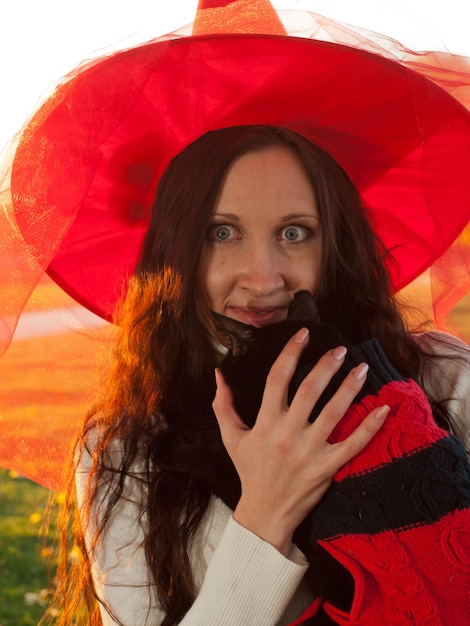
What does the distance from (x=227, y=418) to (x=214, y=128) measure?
2.75 feet

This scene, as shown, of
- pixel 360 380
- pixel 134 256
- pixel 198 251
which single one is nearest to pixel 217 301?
pixel 198 251

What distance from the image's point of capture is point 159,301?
2436mm

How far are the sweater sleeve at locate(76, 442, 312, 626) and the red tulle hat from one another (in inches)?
27.2

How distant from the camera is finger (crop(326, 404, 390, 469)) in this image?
1.64m

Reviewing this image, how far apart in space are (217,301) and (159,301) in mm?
252

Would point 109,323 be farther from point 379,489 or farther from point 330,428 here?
point 379,489

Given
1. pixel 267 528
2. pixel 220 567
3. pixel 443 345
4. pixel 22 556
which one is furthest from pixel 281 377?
pixel 22 556

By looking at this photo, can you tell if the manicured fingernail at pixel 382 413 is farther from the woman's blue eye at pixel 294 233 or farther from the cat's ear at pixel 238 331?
the woman's blue eye at pixel 294 233

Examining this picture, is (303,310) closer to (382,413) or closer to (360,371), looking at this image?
(360,371)

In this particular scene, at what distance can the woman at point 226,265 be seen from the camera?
1.81m

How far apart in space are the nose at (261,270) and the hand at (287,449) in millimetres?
317

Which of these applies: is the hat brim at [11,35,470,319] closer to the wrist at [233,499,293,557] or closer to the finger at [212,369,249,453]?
the finger at [212,369,249,453]

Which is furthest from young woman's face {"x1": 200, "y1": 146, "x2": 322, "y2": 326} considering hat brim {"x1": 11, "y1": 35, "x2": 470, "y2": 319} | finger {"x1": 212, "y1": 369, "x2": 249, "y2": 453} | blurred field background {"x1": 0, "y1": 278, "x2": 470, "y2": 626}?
blurred field background {"x1": 0, "y1": 278, "x2": 470, "y2": 626}

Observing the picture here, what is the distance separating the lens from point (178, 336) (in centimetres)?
241
